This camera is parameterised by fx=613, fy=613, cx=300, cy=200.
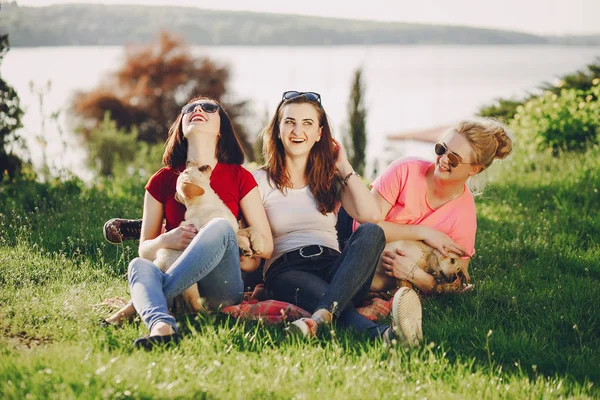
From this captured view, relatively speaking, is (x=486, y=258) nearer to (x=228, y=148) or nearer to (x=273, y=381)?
(x=228, y=148)

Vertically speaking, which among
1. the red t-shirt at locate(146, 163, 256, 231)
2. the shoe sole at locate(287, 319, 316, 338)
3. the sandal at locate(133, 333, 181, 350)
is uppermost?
the red t-shirt at locate(146, 163, 256, 231)

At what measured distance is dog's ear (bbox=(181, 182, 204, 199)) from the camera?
3.75 meters

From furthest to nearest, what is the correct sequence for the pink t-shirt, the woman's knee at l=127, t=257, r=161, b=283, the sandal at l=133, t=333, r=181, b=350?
1. the pink t-shirt
2. the woman's knee at l=127, t=257, r=161, b=283
3. the sandal at l=133, t=333, r=181, b=350

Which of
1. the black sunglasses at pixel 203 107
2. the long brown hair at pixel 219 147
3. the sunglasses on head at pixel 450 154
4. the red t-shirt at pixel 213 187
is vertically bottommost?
the red t-shirt at pixel 213 187

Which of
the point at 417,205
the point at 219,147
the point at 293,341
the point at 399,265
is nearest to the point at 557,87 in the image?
the point at 417,205

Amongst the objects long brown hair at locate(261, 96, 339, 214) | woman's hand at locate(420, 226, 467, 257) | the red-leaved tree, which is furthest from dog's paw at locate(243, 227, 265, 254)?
the red-leaved tree

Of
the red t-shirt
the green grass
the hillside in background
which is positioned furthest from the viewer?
the hillside in background

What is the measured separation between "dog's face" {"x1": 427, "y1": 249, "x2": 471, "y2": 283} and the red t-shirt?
1.39m

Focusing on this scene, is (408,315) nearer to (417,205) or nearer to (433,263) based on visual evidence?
(433,263)

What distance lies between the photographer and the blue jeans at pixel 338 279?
3.72 m

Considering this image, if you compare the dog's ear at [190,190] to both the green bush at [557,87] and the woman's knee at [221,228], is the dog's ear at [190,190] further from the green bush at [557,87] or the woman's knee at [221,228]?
the green bush at [557,87]

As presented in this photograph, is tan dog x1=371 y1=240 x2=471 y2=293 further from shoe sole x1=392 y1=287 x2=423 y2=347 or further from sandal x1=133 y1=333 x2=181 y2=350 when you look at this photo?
sandal x1=133 y1=333 x2=181 y2=350

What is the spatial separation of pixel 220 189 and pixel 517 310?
2187mm

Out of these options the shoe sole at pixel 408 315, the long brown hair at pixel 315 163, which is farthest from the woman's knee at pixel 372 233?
the shoe sole at pixel 408 315
